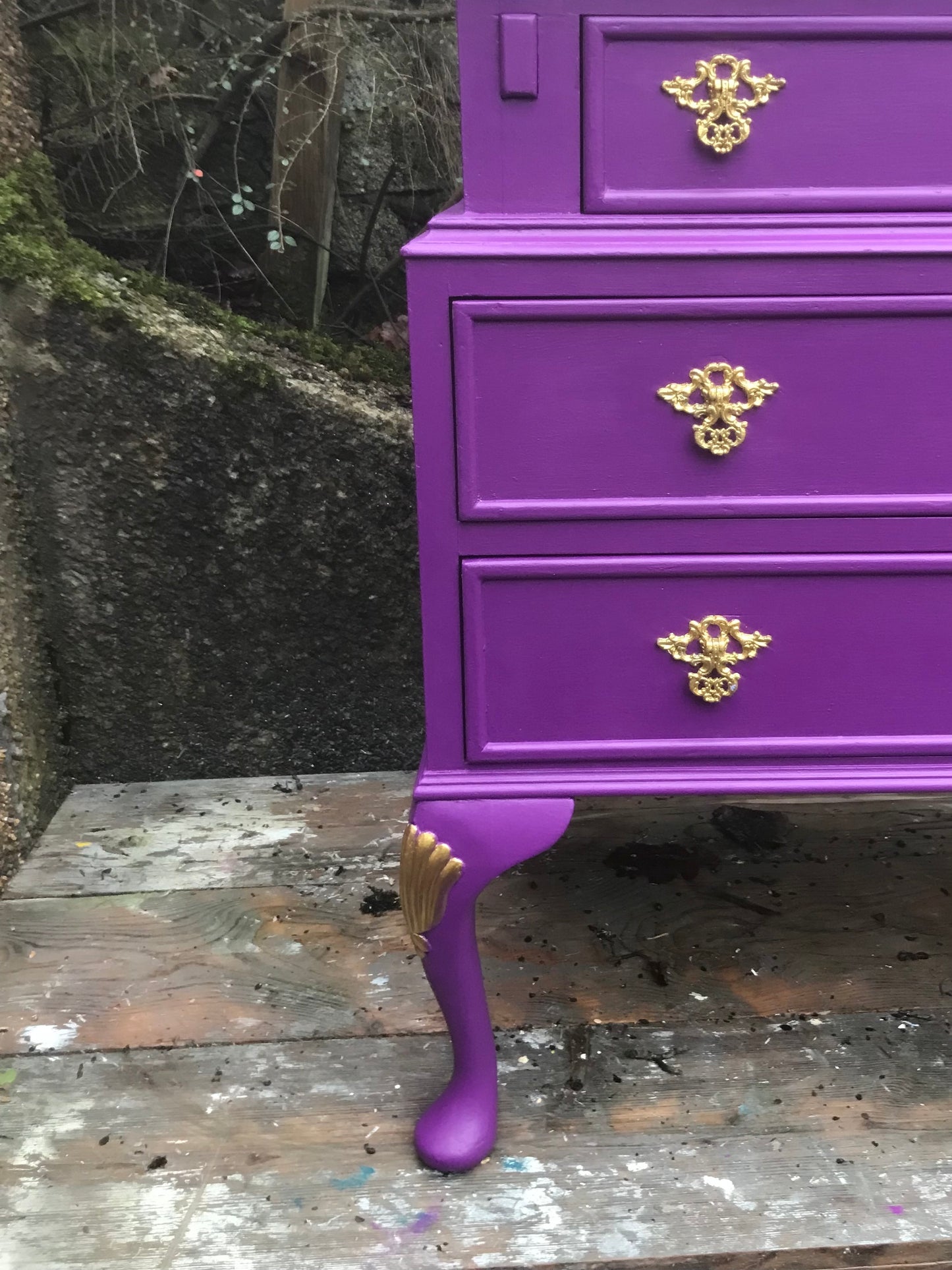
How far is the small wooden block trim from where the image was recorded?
0.84 meters

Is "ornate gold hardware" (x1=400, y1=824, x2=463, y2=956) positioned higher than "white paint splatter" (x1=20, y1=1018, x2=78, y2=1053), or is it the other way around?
"ornate gold hardware" (x1=400, y1=824, x2=463, y2=956)

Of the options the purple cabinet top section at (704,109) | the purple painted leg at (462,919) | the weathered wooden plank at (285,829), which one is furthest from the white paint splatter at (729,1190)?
the purple cabinet top section at (704,109)

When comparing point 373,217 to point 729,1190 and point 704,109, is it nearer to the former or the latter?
point 704,109

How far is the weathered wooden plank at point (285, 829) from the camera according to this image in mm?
1559

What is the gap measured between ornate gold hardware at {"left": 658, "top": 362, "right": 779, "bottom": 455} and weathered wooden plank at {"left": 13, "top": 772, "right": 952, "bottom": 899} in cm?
89


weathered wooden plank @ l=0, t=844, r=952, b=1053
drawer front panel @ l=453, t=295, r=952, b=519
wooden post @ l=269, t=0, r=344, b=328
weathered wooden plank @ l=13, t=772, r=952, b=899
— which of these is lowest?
weathered wooden plank @ l=13, t=772, r=952, b=899

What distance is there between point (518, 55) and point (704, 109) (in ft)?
0.54

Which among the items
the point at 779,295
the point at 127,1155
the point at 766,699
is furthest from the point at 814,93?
the point at 127,1155

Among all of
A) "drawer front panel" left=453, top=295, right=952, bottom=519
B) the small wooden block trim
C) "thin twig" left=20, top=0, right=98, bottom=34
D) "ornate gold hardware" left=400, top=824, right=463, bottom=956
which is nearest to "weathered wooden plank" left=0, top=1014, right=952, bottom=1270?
"ornate gold hardware" left=400, top=824, right=463, bottom=956

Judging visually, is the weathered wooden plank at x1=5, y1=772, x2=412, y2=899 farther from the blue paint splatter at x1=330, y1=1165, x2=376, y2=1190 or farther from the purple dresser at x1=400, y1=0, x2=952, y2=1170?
the purple dresser at x1=400, y1=0, x2=952, y2=1170

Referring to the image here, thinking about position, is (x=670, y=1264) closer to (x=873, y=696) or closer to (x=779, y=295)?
(x=873, y=696)

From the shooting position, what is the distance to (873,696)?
0.97m

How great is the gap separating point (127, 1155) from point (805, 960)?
87 cm

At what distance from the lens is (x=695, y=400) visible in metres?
0.90
